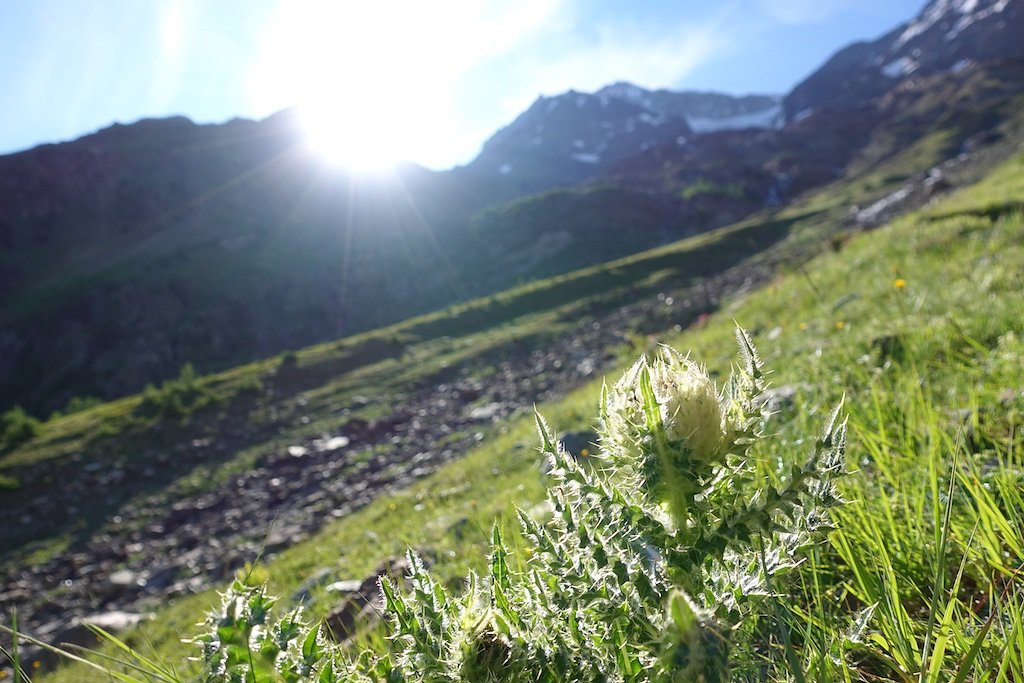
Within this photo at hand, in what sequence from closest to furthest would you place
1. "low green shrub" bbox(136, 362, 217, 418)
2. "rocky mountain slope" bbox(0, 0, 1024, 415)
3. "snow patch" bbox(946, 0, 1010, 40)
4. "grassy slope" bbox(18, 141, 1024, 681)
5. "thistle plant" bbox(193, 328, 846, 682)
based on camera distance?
"thistle plant" bbox(193, 328, 846, 682) < "grassy slope" bbox(18, 141, 1024, 681) < "low green shrub" bbox(136, 362, 217, 418) < "rocky mountain slope" bbox(0, 0, 1024, 415) < "snow patch" bbox(946, 0, 1010, 40)

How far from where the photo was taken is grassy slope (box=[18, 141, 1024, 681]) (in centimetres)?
159

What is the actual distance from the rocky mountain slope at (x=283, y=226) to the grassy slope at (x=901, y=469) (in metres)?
55.7

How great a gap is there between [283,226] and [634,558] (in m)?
90.8

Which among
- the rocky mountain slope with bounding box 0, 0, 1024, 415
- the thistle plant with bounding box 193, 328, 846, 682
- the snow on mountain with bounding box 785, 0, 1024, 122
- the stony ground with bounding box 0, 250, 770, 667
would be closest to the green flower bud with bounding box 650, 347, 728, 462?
the thistle plant with bounding box 193, 328, 846, 682

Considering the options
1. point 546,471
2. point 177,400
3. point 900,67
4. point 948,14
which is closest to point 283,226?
point 177,400

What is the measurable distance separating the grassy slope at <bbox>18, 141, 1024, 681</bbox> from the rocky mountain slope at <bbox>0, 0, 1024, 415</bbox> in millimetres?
55734

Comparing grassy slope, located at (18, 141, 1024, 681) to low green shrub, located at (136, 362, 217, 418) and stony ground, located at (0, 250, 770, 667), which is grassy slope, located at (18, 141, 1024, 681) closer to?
stony ground, located at (0, 250, 770, 667)

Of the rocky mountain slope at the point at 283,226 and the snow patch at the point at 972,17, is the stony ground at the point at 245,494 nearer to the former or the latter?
the rocky mountain slope at the point at 283,226

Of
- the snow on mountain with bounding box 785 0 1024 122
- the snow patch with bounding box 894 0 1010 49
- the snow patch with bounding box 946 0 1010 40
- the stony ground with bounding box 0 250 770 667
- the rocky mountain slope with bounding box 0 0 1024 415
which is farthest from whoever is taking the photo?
the snow patch with bounding box 894 0 1010 49

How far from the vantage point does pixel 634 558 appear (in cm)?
128

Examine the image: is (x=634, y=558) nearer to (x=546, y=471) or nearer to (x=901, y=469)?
(x=546, y=471)

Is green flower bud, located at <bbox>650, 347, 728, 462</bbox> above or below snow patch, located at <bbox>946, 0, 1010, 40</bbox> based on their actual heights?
below

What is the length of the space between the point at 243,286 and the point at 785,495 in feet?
241

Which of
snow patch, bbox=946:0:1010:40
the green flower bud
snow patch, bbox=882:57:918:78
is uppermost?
snow patch, bbox=946:0:1010:40
